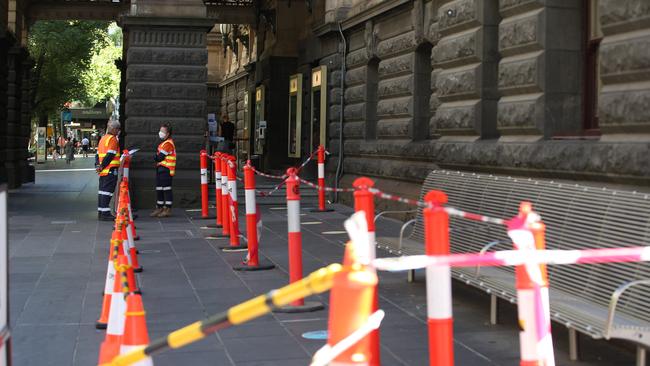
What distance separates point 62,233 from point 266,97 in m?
16.1

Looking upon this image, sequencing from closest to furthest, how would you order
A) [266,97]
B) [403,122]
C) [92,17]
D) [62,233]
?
[62,233] < [403,122] < [266,97] < [92,17]

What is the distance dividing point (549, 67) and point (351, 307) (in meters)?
7.74

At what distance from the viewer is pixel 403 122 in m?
18.8

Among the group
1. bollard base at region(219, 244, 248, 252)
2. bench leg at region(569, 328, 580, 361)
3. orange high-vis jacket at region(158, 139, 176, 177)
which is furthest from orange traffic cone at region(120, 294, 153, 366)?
orange high-vis jacket at region(158, 139, 176, 177)

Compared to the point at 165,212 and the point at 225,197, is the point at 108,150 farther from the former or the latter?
the point at 225,197

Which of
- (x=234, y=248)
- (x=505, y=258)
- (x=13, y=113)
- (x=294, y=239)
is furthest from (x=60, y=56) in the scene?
(x=505, y=258)

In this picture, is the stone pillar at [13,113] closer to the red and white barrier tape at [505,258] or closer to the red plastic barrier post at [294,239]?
the red plastic barrier post at [294,239]

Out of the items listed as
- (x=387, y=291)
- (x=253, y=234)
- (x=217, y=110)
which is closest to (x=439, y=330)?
(x=387, y=291)

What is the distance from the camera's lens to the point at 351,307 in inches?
134

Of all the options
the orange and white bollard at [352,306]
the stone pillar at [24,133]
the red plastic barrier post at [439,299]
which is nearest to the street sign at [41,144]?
the stone pillar at [24,133]

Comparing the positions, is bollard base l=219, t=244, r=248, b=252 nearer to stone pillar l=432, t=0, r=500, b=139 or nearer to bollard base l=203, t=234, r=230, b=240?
bollard base l=203, t=234, r=230, b=240

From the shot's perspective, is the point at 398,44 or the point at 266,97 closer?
the point at 398,44

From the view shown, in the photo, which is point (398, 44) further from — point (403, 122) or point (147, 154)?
point (147, 154)

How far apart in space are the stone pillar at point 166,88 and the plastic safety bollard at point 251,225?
937 centimetres
